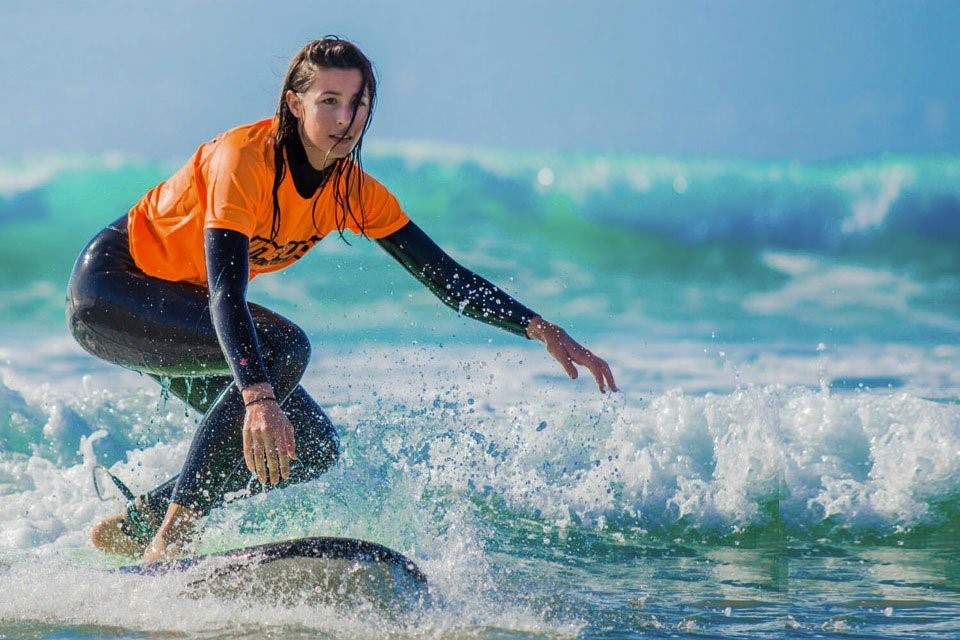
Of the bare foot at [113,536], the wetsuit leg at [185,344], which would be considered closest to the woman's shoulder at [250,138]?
the wetsuit leg at [185,344]

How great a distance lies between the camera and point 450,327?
11.9 meters

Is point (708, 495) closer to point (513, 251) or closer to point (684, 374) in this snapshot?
point (684, 374)

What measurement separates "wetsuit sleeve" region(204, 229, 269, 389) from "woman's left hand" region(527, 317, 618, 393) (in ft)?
3.27

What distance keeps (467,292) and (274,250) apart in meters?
0.66

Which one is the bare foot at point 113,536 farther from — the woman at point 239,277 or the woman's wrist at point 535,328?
the woman's wrist at point 535,328

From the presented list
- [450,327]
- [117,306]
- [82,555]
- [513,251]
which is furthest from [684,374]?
[117,306]

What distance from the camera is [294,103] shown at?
334 cm

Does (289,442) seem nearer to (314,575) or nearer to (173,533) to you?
(314,575)

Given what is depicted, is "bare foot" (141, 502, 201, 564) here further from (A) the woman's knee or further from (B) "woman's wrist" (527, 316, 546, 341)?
(B) "woman's wrist" (527, 316, 546, 341)

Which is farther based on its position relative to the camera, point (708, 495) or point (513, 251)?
point (513, 251)

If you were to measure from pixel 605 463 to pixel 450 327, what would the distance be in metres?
6.12

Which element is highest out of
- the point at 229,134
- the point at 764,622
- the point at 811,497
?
the point at 229,134

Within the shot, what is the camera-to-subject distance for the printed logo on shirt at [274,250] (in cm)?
345

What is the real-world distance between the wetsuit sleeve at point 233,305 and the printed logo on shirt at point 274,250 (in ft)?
0.99
